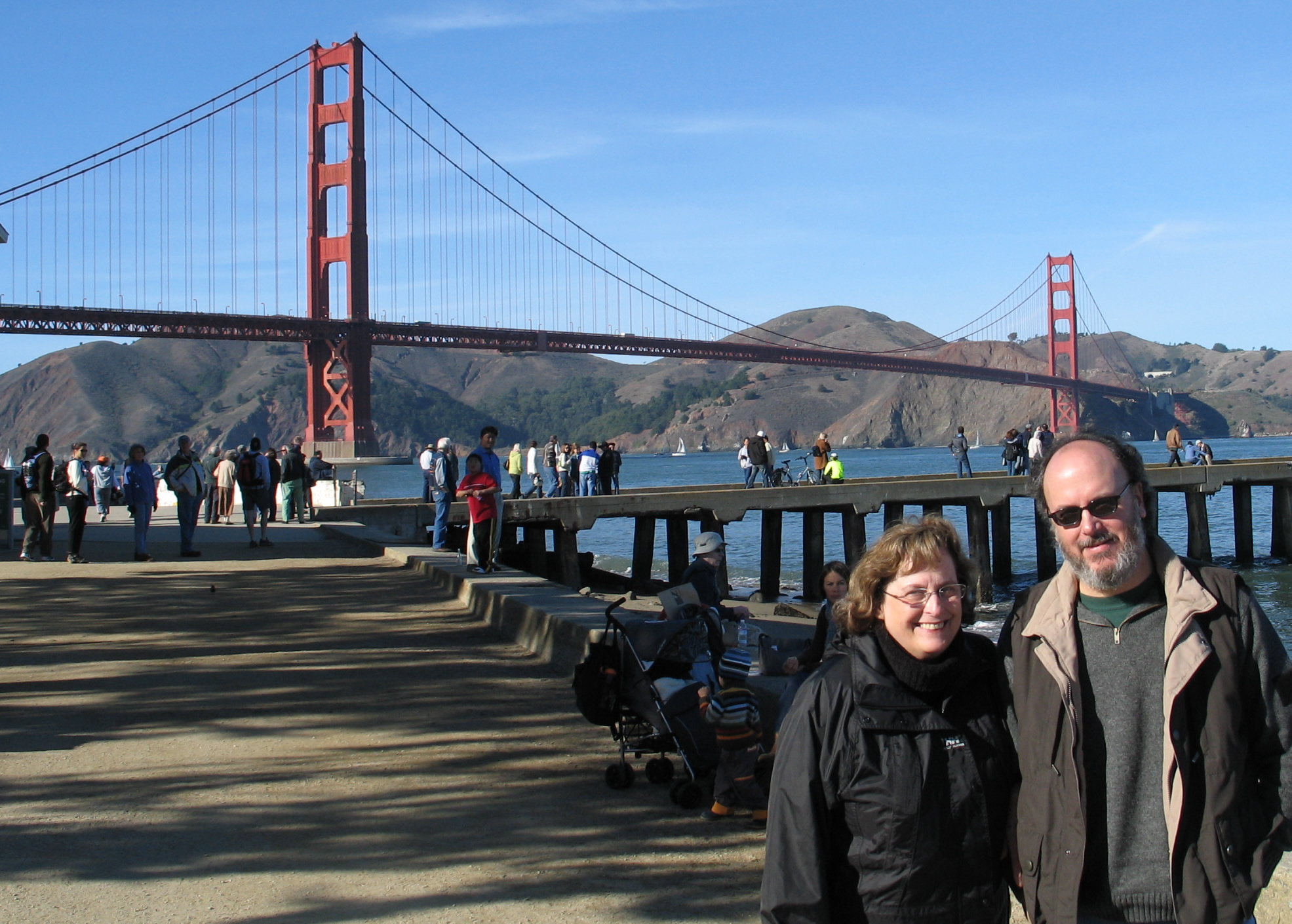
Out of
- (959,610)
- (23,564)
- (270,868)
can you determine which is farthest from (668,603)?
(23,564)

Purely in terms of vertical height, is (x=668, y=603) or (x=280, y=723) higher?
(x=668, y=603)

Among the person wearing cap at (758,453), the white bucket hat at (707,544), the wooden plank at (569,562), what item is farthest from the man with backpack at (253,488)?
the white bucket hat at (707,544)

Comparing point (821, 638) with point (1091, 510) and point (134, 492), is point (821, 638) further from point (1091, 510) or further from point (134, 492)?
point (134, 492)

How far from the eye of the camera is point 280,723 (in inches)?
220

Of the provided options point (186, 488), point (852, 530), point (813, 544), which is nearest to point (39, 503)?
point (186, 488)

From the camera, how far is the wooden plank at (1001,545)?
81.4 ft

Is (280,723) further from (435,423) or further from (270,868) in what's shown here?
(435,423)

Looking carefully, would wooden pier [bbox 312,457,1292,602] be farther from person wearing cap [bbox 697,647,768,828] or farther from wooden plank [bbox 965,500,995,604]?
person wearing cap [bbox 697,647,768,828]

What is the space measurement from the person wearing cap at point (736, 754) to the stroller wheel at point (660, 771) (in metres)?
0.35

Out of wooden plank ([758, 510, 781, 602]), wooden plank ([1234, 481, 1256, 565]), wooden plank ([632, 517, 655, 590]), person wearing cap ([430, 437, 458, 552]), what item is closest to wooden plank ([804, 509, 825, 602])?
wooden plank ([758, 510, 781, 602])

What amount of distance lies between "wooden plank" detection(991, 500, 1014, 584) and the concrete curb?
15.3 meters

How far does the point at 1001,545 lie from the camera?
2481 cm

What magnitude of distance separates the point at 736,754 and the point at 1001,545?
21694mm

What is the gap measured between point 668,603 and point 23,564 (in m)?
10.6
